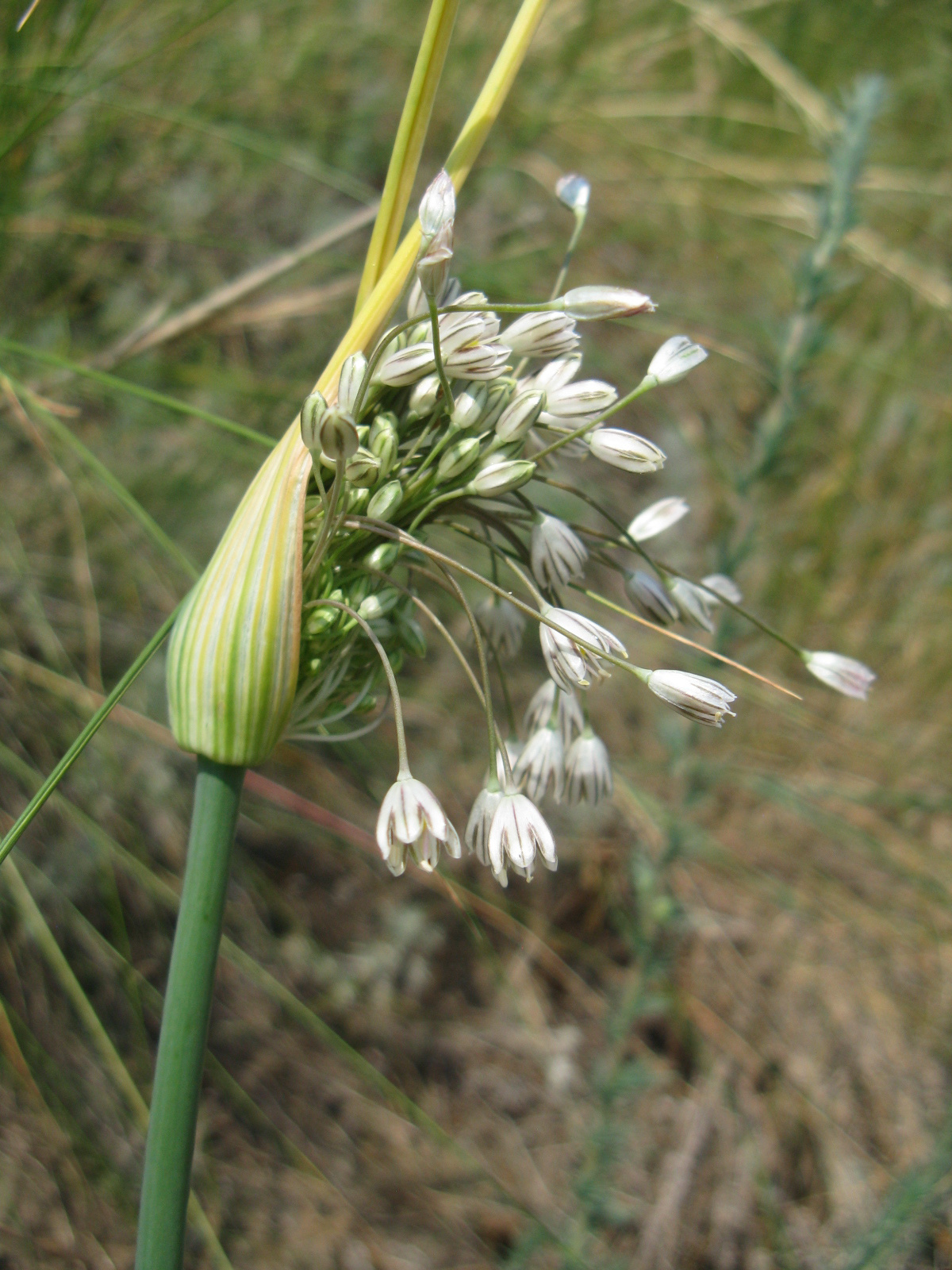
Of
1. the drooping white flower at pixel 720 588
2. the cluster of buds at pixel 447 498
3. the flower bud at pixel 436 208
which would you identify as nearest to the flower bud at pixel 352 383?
the cluster of buds at pixel 447 498

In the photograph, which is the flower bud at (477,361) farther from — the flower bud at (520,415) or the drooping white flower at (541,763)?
the drooping white flower at (541,763)

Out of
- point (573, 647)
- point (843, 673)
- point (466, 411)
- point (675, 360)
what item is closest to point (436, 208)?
point (466, 411)

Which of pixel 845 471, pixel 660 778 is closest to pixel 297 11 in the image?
pixel 845 471

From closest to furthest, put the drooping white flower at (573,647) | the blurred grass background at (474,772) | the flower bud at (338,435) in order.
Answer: the flower bud at (338,435), the drooping white flower at (573,647), the blurred grass background at (474,772)

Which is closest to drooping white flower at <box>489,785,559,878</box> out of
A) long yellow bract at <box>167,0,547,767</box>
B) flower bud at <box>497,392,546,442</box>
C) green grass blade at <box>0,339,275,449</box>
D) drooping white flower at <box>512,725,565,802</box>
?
drooping white flower at <box>512,725,565,802</box>

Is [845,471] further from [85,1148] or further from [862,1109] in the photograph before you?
[85,1148]

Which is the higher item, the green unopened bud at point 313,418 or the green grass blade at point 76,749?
the green unopened bud at point 313,418

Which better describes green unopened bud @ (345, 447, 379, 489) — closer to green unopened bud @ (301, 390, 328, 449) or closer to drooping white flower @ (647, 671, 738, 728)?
green unopened bud @ (301, 390, 328, 449)
